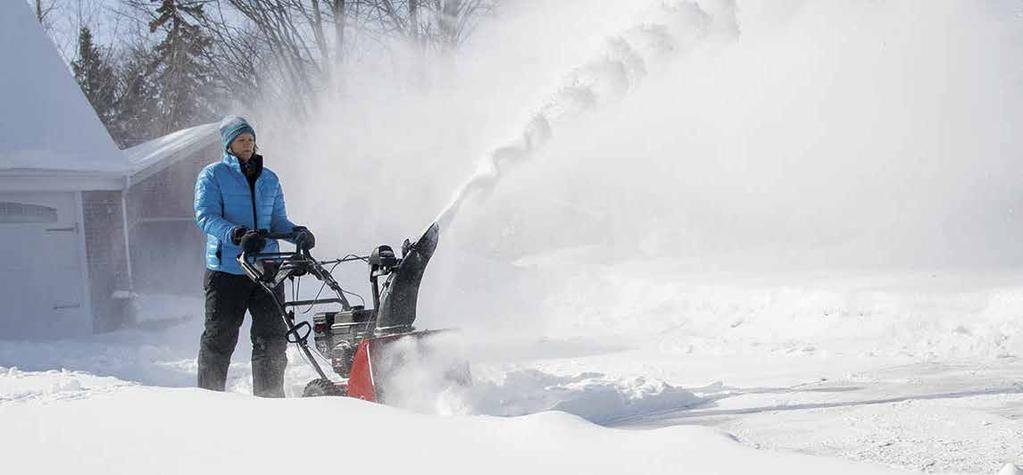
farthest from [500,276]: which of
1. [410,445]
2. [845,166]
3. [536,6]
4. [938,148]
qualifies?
[410,445]

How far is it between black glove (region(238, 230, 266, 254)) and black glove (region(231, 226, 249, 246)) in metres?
0.04

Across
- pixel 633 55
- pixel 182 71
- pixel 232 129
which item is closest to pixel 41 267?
pixel 232 129

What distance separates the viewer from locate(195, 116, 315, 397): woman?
17.1 feet

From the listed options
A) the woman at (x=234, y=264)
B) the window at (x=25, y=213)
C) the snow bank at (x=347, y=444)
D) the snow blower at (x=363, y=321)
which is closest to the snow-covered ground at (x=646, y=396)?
the snow bank at (x=347, y=444)

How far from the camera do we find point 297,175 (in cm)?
1884

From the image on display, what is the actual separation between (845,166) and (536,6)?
6.09 meters

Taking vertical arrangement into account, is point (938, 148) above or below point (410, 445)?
above

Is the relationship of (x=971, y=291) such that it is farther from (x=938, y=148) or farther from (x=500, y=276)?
(x=938, y=148)

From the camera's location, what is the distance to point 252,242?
4.82 m

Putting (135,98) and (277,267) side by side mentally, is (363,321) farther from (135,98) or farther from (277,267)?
(135,98)

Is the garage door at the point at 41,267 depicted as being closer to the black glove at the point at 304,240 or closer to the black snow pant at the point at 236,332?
the black snow pant at the point at 236,332

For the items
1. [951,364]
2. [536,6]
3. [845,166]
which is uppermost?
[536,6]

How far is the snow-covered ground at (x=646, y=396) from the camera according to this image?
293cm

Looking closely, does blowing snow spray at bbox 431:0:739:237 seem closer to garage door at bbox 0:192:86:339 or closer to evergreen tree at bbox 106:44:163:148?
garage door at bbox 0:192:86:339
